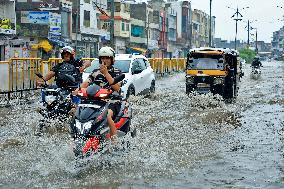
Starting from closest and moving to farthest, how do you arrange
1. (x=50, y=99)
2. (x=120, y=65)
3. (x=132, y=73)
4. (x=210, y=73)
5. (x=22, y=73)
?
(x=50, y=99) → (x=132, y=73) → (x=120, y=65) → (x=210, y=73) → (x=22, y=73)

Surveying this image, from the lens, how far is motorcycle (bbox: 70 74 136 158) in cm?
691

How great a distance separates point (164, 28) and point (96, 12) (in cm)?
3318

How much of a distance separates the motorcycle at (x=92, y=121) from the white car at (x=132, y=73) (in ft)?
28.0

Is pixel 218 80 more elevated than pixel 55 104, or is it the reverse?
pixel 218 80

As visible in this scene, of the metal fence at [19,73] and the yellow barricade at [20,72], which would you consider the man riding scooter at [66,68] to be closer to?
the metal fence at [19,73]

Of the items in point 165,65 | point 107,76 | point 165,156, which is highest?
point 165,65

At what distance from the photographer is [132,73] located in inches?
671

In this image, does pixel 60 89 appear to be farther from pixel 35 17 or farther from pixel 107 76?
pixel 35 17

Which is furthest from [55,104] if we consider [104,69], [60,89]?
[104,69]

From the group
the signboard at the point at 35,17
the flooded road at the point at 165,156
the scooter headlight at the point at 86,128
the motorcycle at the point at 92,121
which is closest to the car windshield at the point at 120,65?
the flooded road at the point at 165,156

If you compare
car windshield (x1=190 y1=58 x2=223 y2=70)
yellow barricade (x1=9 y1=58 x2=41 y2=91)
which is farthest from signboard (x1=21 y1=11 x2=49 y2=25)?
car windshield (x1=190 y1=58 x2=223 y2=70)

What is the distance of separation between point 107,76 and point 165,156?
5.63 feet

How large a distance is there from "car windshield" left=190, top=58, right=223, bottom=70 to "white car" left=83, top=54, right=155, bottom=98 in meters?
1.76

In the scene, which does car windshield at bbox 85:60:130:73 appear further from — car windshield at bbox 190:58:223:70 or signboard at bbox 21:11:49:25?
signboard at bbox 21:11:49:25
